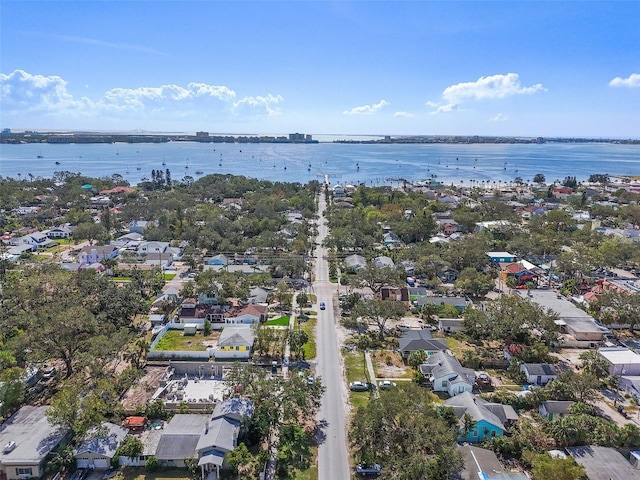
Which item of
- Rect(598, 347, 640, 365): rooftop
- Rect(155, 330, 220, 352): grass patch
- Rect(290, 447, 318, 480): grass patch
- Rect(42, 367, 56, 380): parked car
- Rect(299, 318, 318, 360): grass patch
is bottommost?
Rect(155, 330, 220, 352): grass patch

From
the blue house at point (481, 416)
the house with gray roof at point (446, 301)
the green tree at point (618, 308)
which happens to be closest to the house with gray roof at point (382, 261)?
the house with gray roof at point (446, 301)

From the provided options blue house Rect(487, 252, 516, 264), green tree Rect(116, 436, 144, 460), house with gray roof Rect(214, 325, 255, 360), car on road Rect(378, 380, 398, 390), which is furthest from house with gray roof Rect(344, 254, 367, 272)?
green tree Rect(116, 436, 144, 460)

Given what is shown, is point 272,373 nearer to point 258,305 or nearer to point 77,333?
point 258,305

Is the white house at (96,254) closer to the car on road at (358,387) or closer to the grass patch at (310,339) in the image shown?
the grass patch at (310,339)

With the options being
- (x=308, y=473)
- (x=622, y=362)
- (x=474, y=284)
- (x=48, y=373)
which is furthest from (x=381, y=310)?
(x=48, y=373)

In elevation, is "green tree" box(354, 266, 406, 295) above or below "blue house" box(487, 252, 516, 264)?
above

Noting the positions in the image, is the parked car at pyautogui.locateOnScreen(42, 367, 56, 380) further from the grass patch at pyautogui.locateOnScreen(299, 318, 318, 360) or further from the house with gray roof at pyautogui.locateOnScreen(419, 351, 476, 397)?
the house with gray roof at pyautogui.locateOnScreen(419, 351, 476, 397)

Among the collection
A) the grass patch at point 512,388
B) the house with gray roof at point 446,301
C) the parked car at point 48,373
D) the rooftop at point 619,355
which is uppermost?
the rooftop at point 619,355

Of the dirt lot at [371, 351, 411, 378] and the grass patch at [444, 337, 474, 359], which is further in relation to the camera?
the grass patch at [444, 337, 474, 359]
